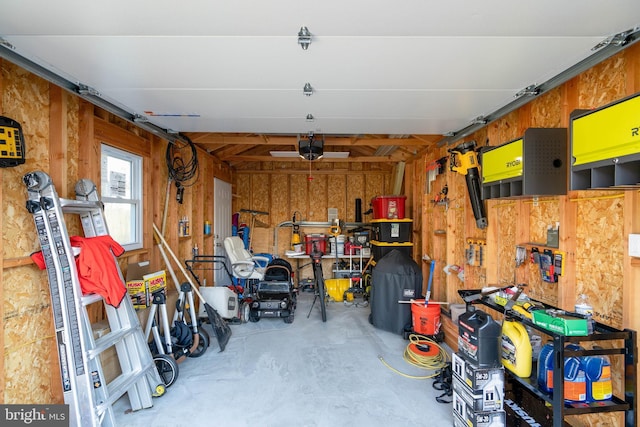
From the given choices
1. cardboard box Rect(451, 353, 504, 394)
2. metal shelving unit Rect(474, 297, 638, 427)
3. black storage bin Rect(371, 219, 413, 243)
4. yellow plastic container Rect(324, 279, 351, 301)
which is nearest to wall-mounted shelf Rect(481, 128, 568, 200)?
metal shelving unit Rect(474, 297, 638, 427)

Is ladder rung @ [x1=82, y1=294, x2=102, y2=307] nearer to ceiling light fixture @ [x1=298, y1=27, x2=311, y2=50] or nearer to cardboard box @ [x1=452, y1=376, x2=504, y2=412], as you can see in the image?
ceiling light fixture @ [x1=298, y1=27, x2=311, y2=50]

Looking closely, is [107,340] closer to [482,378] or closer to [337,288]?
[482,378]

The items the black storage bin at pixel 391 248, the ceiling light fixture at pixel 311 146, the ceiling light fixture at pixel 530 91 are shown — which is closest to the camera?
the ceiling light fixture at pixel 530 91

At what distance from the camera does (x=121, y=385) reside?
213cm

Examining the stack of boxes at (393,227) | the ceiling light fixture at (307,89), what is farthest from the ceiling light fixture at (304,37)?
the stack of boxes at (393,227)

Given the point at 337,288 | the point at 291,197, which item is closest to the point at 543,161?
the point at 337,288

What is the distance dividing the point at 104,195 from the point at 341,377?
9.64ft

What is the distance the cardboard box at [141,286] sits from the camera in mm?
2725

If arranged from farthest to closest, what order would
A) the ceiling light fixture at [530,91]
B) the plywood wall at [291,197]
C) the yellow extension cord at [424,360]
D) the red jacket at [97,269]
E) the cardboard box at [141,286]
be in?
the plywood wall at [291,197]
the yellow extension cord at [424,360]
the cardboard box at [141,286]
the ceiling light fixture at [530,91]
the red jacket at [97,269]

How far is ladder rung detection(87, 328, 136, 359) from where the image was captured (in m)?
1.99

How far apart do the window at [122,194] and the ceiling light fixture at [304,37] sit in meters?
2.39

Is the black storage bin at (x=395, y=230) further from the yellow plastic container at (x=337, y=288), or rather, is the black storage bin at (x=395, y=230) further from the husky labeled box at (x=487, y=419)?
the husky labeled box at (x=487, y=419)

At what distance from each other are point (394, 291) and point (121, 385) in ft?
9.80

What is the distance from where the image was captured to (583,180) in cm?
163
